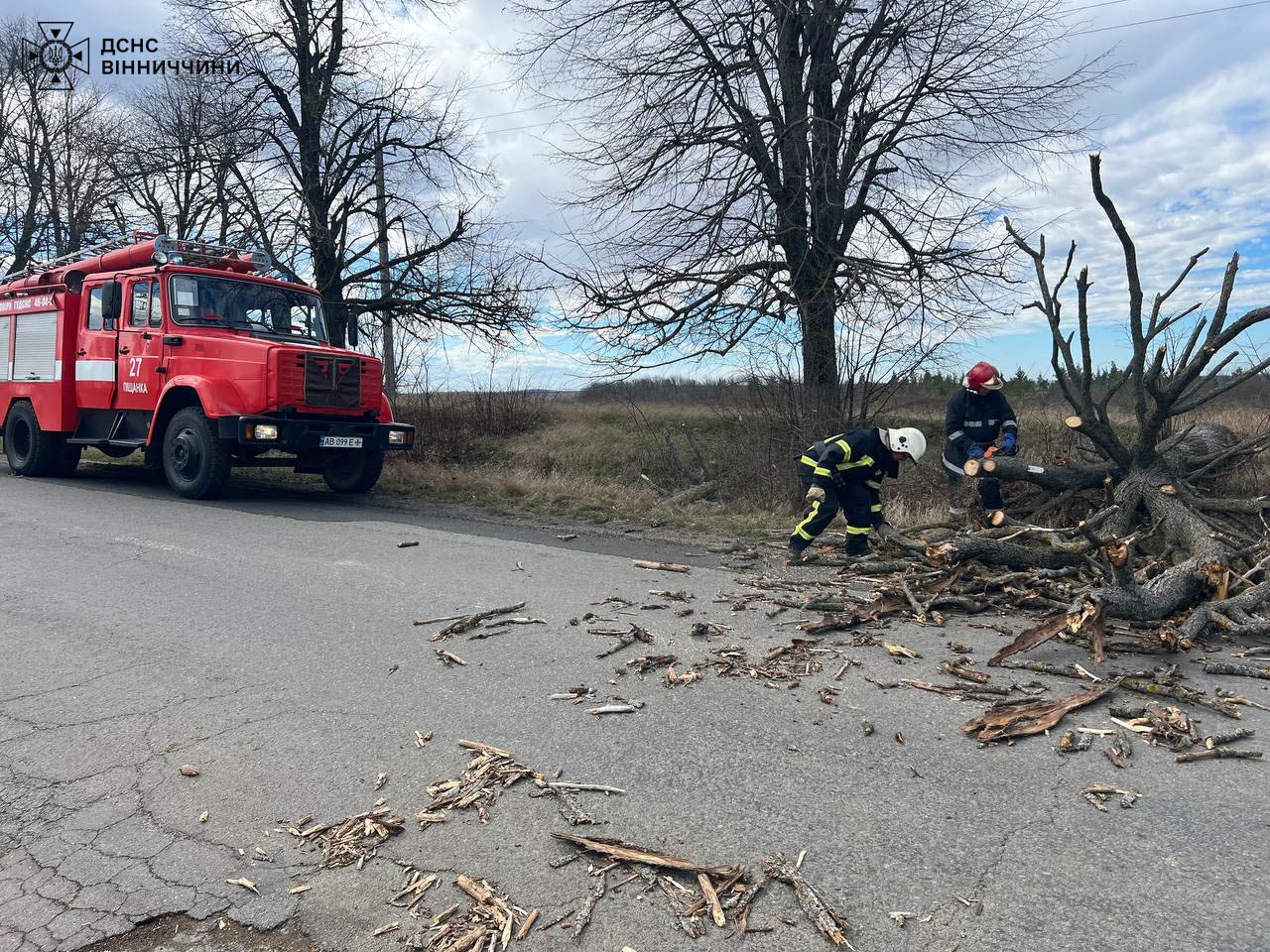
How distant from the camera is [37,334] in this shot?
12.7m

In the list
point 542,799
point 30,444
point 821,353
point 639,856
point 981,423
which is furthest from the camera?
point 30,444

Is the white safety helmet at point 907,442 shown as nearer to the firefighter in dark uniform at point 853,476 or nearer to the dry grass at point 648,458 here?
the firefighter in dark uniform at point 853,476

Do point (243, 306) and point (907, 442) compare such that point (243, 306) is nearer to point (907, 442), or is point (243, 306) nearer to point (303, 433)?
Result: point (303, 433)

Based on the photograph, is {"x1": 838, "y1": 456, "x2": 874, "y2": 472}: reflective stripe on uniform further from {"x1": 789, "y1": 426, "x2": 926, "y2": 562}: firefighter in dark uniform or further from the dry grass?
the dry grass

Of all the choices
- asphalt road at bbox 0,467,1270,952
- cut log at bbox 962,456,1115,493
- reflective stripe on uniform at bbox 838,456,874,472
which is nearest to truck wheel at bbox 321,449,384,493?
asphalt road at bbox 0,467,1270,952

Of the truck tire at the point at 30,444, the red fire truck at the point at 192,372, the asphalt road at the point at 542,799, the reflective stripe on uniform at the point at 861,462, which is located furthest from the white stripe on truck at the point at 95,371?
the reflective stripe on uniform at the point at 861,462

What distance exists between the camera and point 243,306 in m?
11.0

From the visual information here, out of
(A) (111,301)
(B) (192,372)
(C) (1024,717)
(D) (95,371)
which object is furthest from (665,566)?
(D) (95,371)

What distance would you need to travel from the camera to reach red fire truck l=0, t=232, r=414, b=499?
400 inches

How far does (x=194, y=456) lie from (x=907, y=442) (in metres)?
→ 8.24

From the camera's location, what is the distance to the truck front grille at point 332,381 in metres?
10.3

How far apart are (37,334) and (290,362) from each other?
5455 millimetres

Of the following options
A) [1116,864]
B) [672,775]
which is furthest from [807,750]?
[1116,864]

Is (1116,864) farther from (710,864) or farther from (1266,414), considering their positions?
(1266,414)
